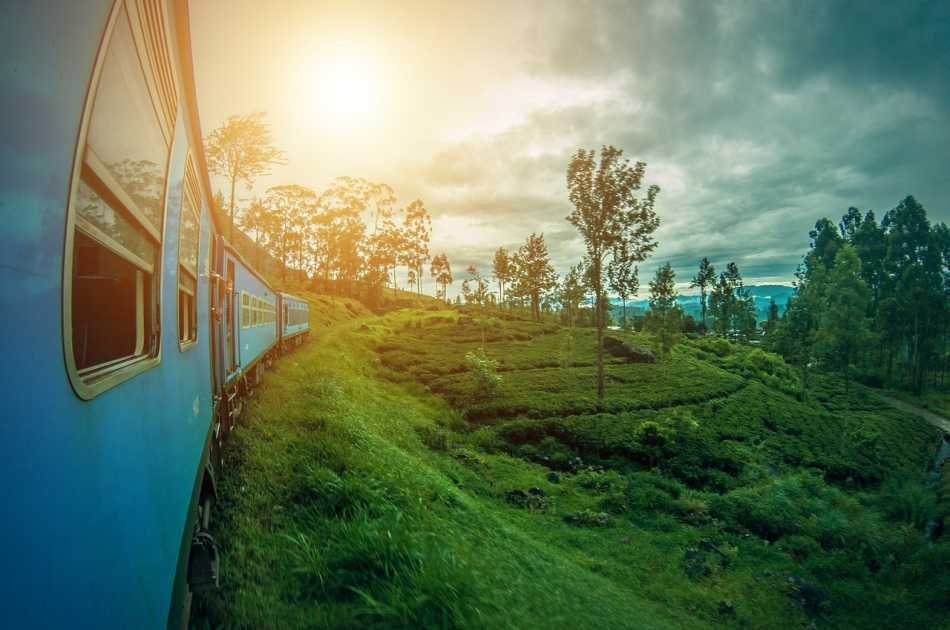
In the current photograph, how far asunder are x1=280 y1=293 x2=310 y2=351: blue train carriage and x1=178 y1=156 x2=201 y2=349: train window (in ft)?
47.7

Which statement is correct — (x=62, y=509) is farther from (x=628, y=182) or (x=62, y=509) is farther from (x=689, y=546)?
(x=628, y=182)

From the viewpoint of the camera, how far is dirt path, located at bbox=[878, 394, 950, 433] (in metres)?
31.5

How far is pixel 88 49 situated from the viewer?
4.18 feet

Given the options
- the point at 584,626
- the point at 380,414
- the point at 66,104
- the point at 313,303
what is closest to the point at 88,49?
the point at 66,104

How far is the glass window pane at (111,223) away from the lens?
1415 mm

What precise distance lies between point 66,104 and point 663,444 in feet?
51.5

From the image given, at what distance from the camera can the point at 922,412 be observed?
35.7 metres

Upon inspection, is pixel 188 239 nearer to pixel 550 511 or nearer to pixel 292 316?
pixel 550 511

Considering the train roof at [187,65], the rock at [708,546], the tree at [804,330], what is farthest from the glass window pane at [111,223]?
the tree at [804,330]

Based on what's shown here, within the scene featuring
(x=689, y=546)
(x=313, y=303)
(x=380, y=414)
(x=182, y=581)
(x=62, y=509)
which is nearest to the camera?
(x=62, y=509)

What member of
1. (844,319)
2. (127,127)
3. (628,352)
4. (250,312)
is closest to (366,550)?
(127,127)

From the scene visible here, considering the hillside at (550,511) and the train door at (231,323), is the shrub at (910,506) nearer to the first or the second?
the hillside at (550,511)

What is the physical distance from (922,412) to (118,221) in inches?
1958

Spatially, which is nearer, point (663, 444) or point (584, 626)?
point (584, 626)
